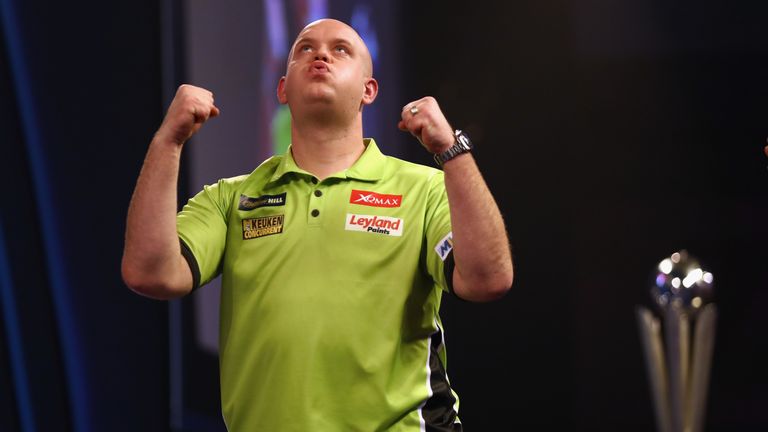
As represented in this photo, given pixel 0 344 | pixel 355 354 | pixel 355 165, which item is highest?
pixel 355 165

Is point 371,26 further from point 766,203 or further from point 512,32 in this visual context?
point 766,203

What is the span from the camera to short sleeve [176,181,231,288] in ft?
6.23

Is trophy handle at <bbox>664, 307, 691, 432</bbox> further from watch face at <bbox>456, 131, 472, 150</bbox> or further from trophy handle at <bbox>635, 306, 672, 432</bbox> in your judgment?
watch face at <bbox>456, 131, 472, 150</bbox>

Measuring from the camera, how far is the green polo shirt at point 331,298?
182cm

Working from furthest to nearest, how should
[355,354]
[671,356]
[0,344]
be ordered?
[0,344], [671,356], [355,354]

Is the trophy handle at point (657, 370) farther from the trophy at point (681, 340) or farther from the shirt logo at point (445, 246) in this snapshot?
the shirt logo at point (445, 246)

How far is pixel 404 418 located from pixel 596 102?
7.12 feet

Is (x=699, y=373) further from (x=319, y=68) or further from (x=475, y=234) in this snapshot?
(x=319, y=68)

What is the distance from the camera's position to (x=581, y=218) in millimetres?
3701

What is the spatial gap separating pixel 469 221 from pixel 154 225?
0.58 metres

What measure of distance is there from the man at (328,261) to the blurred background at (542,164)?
1662 millimetres

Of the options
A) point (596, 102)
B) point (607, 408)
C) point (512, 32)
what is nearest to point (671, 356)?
point (607, 408)

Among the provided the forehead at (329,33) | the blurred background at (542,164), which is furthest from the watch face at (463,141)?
the blurred background at (542,164)

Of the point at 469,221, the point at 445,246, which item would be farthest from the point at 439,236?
the point at 469,221
